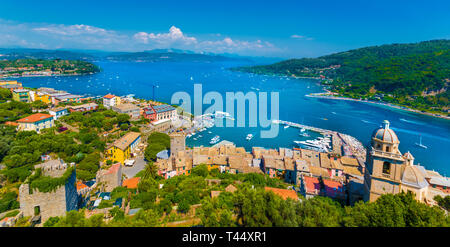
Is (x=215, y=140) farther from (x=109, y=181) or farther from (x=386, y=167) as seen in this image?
(x=386, y=167)

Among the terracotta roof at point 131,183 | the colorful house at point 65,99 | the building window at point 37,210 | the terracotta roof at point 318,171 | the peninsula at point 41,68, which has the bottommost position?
the terracotta roof at point 131,183

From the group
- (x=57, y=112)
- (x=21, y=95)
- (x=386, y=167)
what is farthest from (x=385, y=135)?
(x=21, y=95)

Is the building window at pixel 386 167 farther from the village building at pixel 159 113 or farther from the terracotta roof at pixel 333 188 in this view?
the village building at pixel 159 113

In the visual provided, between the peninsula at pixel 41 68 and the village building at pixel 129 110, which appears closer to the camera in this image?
the village building at pixel 129 110

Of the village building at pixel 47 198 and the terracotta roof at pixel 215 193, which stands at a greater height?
the village building at pixel 47 198

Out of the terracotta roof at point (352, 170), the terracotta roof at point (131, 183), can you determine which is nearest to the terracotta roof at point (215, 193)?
the terracotta roof at point (131, 183)

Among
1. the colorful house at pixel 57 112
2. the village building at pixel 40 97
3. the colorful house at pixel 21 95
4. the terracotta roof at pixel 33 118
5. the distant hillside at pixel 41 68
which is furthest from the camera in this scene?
the distant hillside at pixel 41 68

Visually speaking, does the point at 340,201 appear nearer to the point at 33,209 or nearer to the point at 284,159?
the point at 284,159
